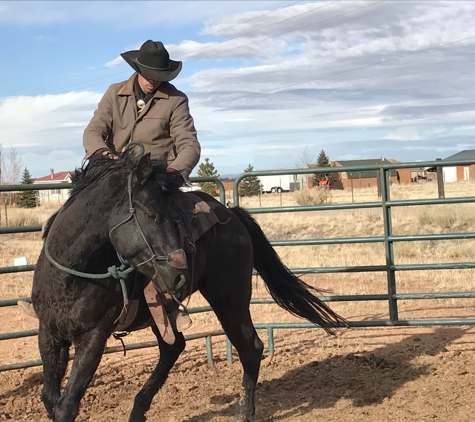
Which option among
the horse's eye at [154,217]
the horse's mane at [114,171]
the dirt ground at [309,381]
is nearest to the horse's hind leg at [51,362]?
the horse's mane at [114,171]

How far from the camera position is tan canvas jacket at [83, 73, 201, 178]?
4.49 meters

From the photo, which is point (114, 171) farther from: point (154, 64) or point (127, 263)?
point (154, 64)

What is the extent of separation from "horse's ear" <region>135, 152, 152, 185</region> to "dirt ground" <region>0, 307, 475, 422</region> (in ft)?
7.08

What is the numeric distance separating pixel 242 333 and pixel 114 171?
1743 millimetres

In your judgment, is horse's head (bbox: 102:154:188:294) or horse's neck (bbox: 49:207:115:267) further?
horse's neck (bbox: 49:207:115:267)

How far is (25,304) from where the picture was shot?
4211 millimetres

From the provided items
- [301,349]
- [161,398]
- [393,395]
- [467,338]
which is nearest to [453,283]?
[467,338]

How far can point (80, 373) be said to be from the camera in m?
3.78

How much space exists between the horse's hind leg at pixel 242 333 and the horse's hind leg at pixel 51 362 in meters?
1.24

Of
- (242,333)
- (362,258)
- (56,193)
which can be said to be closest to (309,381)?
(242,333)

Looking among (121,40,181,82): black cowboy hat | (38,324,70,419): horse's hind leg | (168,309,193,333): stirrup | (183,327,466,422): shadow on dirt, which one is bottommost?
(183,327,466,422): shadow on dirt

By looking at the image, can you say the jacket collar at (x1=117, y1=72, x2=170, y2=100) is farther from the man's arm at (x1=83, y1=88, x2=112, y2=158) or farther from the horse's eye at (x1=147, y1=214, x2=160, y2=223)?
the horse's eye at (x1=147, y1=214, x2=160, y2=223)

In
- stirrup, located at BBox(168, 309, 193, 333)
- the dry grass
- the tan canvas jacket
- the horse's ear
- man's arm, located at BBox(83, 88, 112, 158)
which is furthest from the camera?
the dry grass

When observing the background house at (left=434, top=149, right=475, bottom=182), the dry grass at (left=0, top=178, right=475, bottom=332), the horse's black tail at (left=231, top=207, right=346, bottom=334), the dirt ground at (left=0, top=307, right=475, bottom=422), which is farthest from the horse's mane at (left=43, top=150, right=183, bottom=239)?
the background house at (left=434, top=149, right=475, bottom=182)
